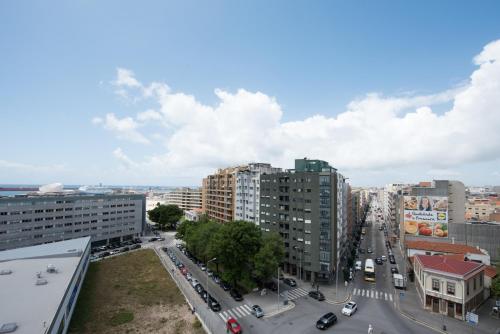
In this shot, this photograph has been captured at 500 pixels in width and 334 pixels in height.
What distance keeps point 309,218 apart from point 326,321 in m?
25.8

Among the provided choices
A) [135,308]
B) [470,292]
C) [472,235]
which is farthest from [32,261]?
[472,235]

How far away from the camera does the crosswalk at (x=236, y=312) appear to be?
43.1m

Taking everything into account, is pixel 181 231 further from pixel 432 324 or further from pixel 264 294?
pixel 432 324

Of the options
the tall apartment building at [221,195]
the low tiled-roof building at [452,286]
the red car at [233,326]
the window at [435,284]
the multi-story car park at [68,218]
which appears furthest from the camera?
the tall apartment building at [221,195]

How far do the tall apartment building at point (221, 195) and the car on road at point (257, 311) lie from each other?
5290cm

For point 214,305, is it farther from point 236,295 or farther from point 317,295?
point 317,295

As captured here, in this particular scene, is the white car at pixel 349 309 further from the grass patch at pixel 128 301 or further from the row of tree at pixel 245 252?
the grass patch at pixel 128 301

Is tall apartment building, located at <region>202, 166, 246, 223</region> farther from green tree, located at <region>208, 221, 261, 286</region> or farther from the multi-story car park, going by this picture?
green tree, located at <region>208, 221, 261, 286</region>

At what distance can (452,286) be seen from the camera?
4322 centimetres

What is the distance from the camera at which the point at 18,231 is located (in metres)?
78.8

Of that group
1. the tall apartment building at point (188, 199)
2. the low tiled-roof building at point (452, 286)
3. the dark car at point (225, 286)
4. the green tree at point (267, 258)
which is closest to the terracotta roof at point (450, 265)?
the low tiled-roof building at point (452, 286)

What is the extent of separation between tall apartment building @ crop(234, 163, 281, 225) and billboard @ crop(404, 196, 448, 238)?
46.9m

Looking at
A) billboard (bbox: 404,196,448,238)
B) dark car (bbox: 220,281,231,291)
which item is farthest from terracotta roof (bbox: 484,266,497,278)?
dark car (bbox: 220,281,231,291)

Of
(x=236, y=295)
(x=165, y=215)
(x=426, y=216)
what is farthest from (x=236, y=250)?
(x=165, y=215)
